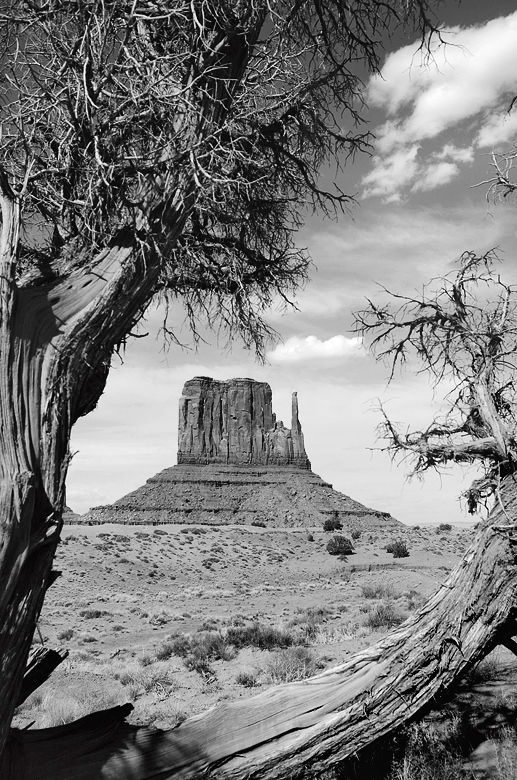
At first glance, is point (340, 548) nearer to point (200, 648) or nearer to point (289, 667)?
point (200, 648)

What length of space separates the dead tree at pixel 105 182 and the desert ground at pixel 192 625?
166cm

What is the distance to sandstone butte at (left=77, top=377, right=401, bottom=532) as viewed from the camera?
8131 cm

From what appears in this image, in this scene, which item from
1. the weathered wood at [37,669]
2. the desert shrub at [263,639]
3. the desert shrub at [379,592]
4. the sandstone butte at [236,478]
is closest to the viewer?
the weathered wood at [37,669]

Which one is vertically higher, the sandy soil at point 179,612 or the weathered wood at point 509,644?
the weathered wood at point 509,644

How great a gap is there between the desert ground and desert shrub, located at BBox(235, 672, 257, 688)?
0.02 metres

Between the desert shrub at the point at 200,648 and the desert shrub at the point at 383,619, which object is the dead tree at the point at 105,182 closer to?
the desert shrub at the point at 200,648

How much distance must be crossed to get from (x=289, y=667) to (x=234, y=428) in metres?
99.7

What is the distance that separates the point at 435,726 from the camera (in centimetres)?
520

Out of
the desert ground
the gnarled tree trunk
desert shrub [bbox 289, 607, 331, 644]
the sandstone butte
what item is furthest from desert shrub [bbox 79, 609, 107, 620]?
the sandstone butte

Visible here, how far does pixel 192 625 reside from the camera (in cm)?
1653

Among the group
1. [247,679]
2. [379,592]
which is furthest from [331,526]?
[247,679]

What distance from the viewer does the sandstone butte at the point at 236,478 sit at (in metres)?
81.3

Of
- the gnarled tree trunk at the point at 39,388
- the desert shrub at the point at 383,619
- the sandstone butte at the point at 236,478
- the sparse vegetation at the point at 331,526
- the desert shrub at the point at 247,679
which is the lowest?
the desert shrub at the point at 247,679

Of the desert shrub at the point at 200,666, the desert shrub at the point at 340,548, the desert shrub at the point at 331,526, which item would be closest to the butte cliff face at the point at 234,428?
the desert shrub at the point at 331,526
